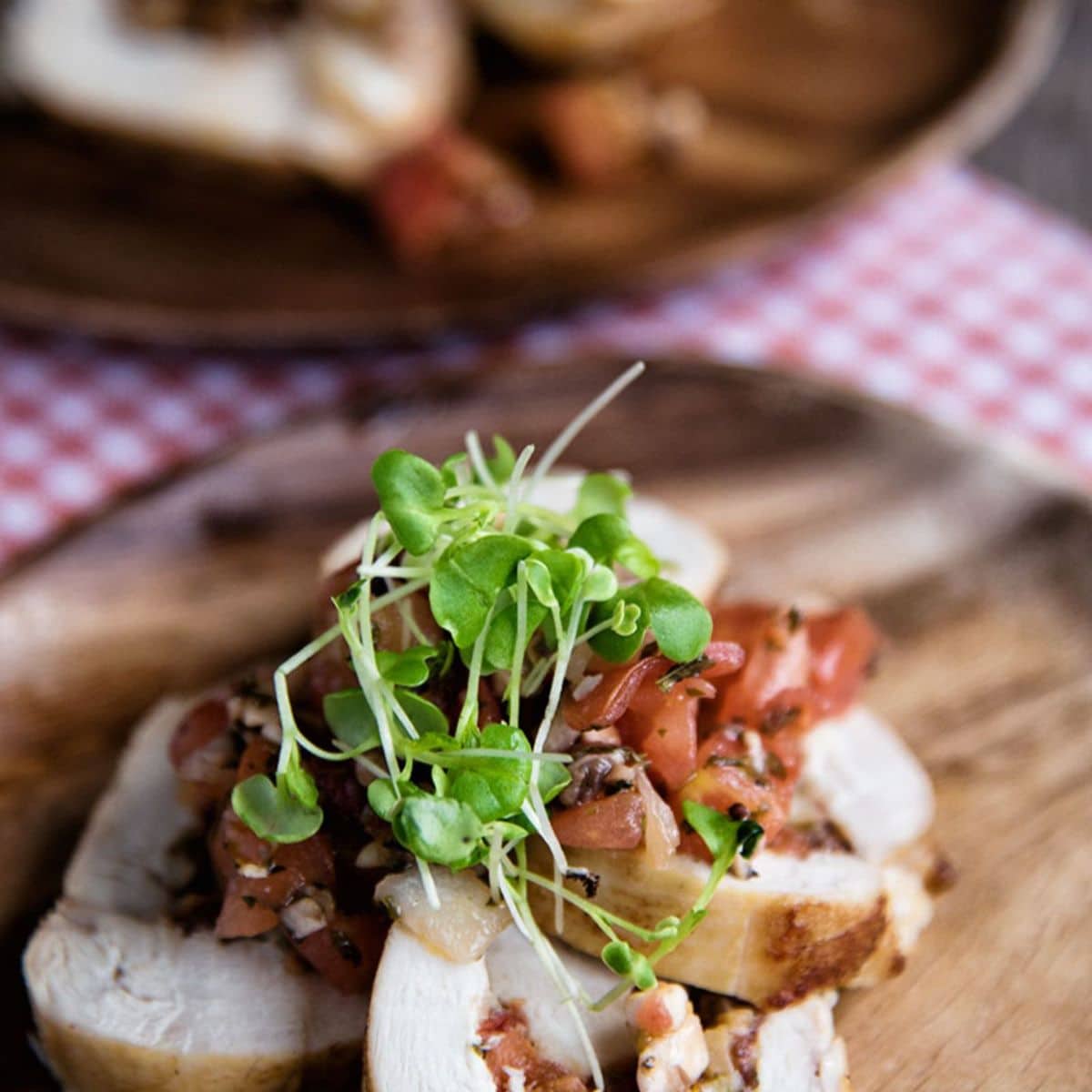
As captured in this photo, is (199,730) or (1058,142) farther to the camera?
(1058,142)

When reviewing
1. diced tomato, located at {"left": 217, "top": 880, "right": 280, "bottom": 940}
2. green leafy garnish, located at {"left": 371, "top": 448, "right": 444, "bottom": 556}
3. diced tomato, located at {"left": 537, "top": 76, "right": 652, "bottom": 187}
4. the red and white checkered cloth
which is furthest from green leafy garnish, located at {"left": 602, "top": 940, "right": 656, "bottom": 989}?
diced tomato, located at {"left": 537, "top": 76, "right": 652, "bottom": 187}

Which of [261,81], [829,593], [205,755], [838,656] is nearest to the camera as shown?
[205,755]

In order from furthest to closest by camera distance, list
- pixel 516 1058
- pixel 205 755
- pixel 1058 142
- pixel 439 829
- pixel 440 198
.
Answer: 1. pixel 1058 142
2. pixel 440 198
3. pixel 205 755
4. pixel 516 1058
5. pixel 439 829

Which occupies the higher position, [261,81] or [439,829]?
[261,81]

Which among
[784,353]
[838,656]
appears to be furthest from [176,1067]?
[784,353]

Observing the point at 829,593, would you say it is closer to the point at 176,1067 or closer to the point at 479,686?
the point at 479,686

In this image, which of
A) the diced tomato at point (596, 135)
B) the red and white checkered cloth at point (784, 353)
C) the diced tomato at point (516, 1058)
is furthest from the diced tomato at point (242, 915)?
the diced tomato at point (596, 135)

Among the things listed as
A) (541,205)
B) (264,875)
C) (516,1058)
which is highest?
(541,205)

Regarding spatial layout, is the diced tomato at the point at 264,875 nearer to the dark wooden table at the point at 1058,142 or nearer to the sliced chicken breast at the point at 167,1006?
the sliced chicken breast at the point at 167,1006
